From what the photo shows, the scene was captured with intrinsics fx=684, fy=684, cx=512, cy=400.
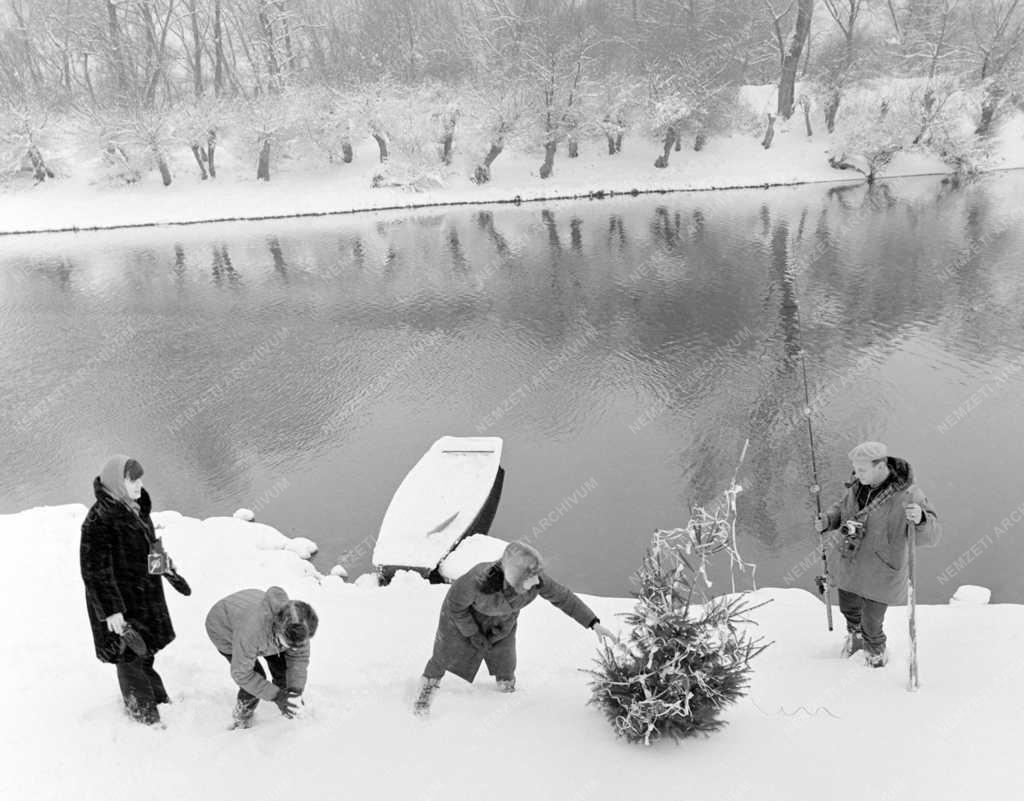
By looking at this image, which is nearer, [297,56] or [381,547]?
[381,547]

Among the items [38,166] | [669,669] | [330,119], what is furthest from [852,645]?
[38,166]

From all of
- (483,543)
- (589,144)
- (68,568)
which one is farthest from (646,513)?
(589,144)

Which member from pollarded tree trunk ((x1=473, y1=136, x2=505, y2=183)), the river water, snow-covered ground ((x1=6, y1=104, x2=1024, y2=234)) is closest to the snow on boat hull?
the river water

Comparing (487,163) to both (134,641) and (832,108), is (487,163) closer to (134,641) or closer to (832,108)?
(832,108)

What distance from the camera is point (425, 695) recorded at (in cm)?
522

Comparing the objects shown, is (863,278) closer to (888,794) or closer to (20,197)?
(888,794)

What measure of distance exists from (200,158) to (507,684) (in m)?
51.0

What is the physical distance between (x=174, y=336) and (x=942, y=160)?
154ft

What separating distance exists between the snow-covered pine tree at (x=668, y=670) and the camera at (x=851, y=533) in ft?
4.82

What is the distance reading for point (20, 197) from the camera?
44.5 metres

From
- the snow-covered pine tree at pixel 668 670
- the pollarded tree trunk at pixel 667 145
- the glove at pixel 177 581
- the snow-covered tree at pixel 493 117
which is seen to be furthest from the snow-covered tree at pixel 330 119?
the snow-covered pine tree at pixel 668 670

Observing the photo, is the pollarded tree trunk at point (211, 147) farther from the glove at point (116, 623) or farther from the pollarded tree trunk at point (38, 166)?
the glove at point (116, 623)

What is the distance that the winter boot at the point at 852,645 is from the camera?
609cm

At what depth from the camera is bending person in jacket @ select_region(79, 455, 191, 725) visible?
460 centimetres
